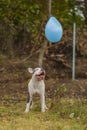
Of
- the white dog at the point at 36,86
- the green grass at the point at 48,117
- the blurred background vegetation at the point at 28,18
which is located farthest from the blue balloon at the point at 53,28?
the blurred background vegetation at the point at 28,18

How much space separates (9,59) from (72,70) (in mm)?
2405

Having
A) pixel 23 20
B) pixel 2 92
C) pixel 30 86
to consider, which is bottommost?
pixel 2 92

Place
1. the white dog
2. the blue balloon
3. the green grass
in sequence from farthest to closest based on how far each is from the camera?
the blue balloon < the white dog < the green grass

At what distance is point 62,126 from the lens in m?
5.98

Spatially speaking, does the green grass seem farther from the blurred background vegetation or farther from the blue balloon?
the blurred background vegetation

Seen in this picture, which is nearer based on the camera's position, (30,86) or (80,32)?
(30,86)

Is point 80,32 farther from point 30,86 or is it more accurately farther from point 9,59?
point 30,86

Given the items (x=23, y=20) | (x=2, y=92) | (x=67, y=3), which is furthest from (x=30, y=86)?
(x=23, y=20)

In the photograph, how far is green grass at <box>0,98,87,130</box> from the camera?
599 centimetres

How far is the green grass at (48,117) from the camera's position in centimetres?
599

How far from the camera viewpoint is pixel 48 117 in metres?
6.70

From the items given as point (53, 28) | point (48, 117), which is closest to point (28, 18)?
point (53, 28)

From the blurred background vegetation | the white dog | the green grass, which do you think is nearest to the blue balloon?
the white dog

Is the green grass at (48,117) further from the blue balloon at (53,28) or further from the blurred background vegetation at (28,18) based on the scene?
the blurred background vegetation at (28,18)
